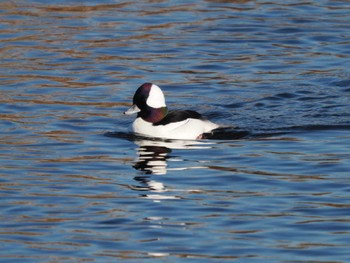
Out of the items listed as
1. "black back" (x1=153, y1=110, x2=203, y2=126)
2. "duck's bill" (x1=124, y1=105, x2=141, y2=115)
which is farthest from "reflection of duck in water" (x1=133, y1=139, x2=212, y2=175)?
"duck's bill" (x1=124, y1=105, x2=141, y2=115)

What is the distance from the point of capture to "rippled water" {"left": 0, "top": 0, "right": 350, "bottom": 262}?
35.7 feet

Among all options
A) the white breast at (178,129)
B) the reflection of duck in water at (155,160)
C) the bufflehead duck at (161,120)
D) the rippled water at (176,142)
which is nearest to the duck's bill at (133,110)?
the bufflehead duck at (161,120)

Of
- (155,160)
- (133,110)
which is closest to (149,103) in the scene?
(133,110)

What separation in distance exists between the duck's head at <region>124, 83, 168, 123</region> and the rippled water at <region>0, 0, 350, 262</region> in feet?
1.22

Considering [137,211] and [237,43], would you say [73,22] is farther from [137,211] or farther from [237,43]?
[137,211]

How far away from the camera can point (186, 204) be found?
39.3 feet

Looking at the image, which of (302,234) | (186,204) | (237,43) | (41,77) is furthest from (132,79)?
(302,234)

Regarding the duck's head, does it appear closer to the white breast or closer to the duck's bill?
the duck's bill

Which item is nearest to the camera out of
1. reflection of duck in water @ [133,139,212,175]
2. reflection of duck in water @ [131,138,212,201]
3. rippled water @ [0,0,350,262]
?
rippled water @ [0,0,350,262]

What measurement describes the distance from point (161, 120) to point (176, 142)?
57 centimetres

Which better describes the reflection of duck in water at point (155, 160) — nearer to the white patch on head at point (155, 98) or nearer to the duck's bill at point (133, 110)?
the duck's bill at point (133, 110)

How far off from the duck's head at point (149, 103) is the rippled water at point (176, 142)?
373mm

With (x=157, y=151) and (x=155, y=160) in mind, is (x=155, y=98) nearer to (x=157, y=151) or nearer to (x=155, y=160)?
(x=157, y=151)

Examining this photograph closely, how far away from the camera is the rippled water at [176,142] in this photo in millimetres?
10867
